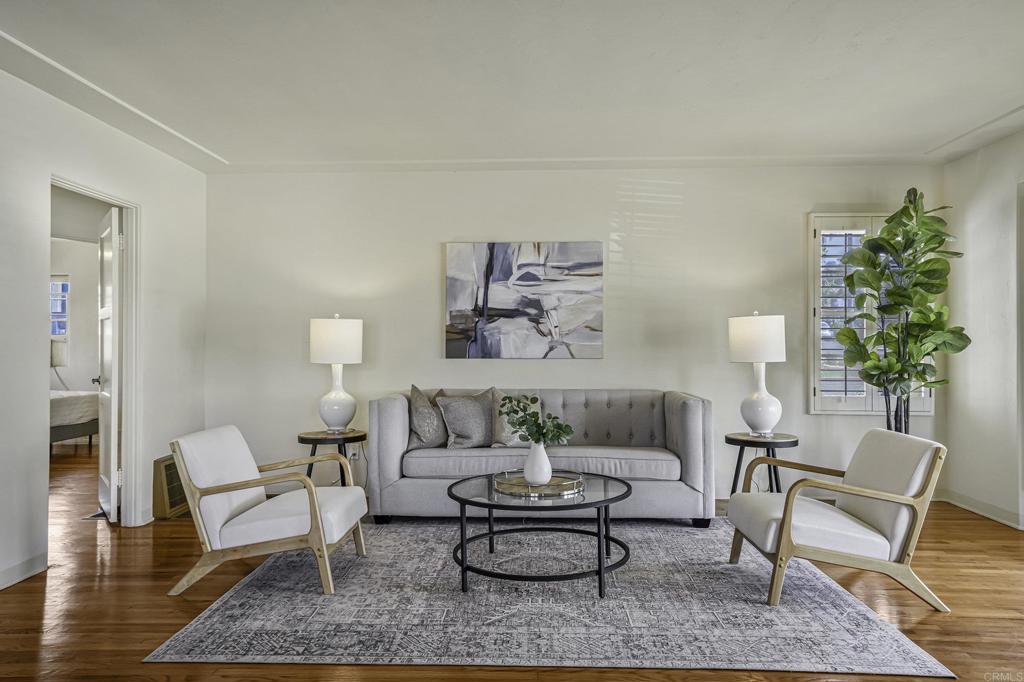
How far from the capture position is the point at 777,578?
9.64 ft

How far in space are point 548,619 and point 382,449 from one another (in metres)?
1.97

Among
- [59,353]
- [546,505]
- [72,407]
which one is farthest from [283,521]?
[59,353]

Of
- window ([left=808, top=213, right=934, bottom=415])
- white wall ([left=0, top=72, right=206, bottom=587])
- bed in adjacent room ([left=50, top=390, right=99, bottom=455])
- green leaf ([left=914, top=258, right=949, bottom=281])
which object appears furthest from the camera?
bed in adjacent room ([left=50, top=390, right=99, bottom=455])

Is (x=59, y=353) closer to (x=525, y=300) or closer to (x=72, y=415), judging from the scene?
(x=72, y=415)

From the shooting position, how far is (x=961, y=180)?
4930mm

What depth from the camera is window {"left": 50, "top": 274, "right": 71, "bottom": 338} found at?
8258mm

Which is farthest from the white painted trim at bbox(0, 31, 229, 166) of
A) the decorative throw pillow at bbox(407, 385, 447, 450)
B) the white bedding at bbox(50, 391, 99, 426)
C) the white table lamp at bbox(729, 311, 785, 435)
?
the white table lamp at bbox(729, 311, 785, 435)

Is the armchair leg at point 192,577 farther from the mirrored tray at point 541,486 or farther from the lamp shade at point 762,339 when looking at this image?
the lamp shade at point 762,339

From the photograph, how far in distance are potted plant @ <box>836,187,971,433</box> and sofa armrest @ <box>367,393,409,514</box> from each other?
3.31 metres

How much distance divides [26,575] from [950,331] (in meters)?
5.88

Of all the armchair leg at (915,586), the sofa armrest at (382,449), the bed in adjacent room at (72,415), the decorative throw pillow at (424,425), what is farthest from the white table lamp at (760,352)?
the bed in adjacent room at (72,415)

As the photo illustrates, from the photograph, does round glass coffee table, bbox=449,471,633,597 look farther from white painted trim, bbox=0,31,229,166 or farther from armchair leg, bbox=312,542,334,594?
white painted trim, bbox=0,31,229,166

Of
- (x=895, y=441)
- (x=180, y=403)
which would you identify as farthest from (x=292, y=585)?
(x=895, y=441)

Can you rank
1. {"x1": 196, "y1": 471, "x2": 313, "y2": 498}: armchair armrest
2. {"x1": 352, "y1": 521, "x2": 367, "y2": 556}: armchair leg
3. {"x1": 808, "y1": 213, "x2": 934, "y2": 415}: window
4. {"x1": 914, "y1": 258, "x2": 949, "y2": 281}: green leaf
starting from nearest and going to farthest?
{"x1": 196, "y1": 471, "x2": 313, "y2": 498}: armchair armrest → {"x1": 352, "y1": 521, "x2": 367, "y2": 556}: armchair leg → {"x1": 914, "y1": 258, "x2": 949, "y2": 281}: green leaf → {"x1": 808, "y1": 213, "x2": 934, "y2": 415}: window
